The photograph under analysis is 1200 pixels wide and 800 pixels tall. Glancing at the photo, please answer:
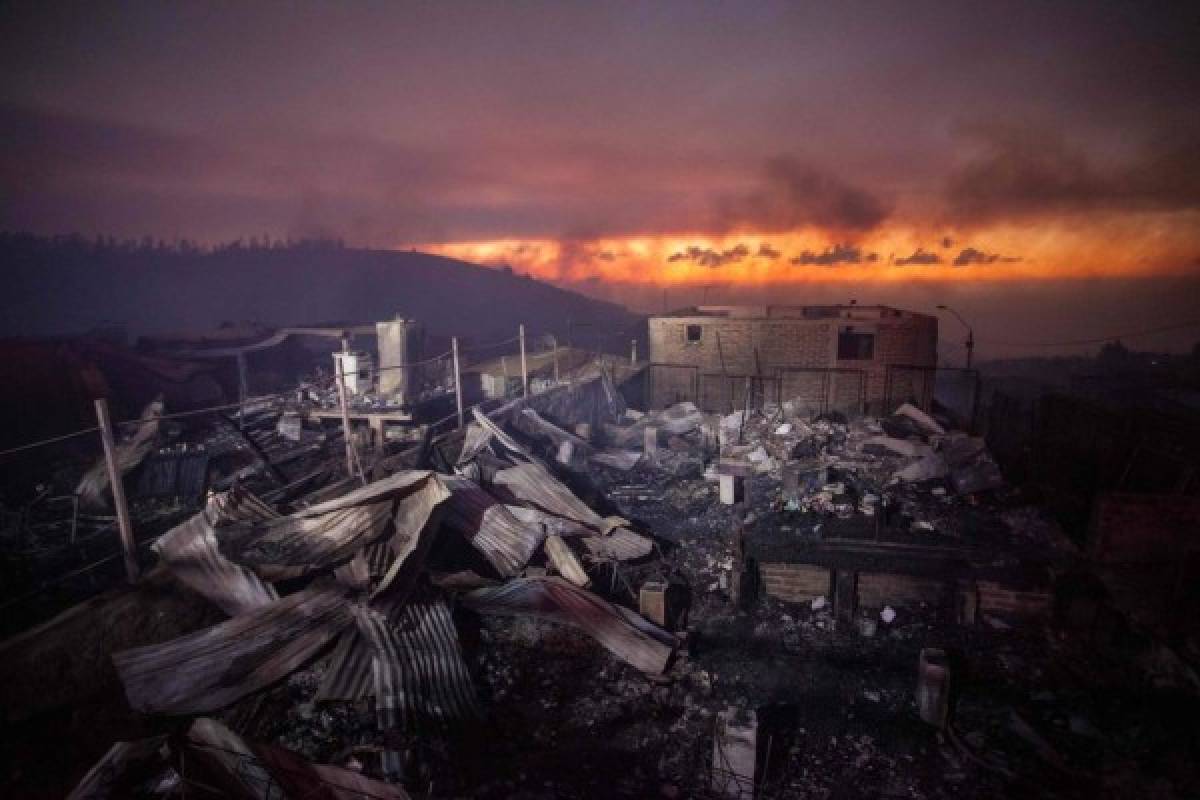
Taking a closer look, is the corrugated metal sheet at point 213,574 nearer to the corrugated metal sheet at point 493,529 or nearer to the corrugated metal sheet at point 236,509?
the corrugated metal sheet at point 236,509

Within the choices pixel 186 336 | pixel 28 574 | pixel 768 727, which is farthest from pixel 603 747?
pixel 186 336

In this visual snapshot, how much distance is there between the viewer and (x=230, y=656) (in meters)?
4.66

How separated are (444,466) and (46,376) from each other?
49.2 ft

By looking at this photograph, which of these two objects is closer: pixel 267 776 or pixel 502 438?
pixel 267 776

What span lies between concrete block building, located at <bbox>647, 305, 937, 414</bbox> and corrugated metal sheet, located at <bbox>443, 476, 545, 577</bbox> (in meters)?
13.0

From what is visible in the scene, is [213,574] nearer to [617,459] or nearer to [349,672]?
[349,672]

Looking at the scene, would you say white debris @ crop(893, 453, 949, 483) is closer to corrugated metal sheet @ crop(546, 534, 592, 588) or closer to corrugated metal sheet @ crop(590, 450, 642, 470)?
corrugated metal sheet @ crop(590, 450, 642, 470)

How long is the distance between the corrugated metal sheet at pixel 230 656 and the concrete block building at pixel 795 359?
51.1 ft

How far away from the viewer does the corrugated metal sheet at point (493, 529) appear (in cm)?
668

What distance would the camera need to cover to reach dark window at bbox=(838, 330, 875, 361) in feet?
59.1

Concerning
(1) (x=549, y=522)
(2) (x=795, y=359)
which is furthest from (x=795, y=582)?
(2) (x=795, y=359)

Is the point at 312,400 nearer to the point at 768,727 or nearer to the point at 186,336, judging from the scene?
the point at 186,336

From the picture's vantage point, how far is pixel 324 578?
5602 mm

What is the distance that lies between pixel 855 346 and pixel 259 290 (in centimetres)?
5875
